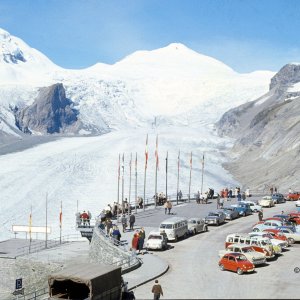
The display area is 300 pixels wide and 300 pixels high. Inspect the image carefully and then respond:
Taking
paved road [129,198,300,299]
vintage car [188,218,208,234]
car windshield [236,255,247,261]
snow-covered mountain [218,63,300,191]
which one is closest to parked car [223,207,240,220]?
paved road [129,198,300,299]

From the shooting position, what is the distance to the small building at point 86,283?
25.3 m

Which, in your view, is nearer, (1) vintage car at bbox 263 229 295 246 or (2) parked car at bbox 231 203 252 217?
(1) vintage car at bbox 263 229 295 246

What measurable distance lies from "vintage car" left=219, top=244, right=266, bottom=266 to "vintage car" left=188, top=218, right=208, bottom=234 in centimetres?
1071

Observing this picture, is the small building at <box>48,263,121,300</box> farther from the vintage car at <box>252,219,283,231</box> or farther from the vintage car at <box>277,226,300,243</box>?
the vintage car at <box>252,219,283,231</box>

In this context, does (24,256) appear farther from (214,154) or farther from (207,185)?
(214,154)

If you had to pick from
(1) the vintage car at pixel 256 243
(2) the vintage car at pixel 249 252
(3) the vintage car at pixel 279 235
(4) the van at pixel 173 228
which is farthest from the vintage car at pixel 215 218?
(2) the vintage car at pixel 249 252

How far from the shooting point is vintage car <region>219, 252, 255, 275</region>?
1288 inches

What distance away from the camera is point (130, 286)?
1183 inches

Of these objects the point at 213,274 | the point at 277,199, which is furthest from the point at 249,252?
the point at 277,199

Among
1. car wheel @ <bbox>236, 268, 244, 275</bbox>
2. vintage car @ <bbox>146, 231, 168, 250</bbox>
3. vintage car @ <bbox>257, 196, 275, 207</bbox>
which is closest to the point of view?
car wheel @ <bbox>236, 268, 244, 275</bbox>

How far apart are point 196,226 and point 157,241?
781 centimetres

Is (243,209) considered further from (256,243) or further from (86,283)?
(86,283)

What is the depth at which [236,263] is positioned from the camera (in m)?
32.9

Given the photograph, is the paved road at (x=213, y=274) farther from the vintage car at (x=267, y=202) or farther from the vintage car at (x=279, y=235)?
the vintage car at (x=267, y=202)
